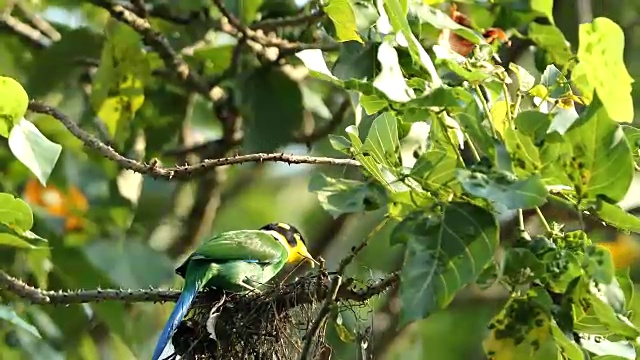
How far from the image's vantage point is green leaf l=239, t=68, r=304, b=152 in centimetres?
246

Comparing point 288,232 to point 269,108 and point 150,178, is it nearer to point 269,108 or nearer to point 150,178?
point 269,108

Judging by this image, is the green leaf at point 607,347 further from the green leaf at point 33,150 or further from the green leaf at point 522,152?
the green leaf at point 33,150

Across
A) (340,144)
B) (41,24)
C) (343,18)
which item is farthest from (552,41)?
(41,24)

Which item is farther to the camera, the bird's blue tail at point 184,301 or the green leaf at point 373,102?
the bird's blue tail at point 184,301

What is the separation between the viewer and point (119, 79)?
2375 millimetres

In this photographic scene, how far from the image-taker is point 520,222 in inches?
50.4

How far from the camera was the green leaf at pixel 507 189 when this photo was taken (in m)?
1.12

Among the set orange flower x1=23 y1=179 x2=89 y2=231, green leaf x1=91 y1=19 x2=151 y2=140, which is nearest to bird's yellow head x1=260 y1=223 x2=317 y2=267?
green leaf x1=91 y1=19 x2=151 y2=140

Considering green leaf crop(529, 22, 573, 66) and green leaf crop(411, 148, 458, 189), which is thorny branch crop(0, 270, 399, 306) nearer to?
green leaf crop(411, 148, 458, 189)

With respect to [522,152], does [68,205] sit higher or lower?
lower

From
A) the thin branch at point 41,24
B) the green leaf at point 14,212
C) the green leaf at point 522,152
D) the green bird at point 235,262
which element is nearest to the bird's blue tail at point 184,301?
the green bird at point 235,262

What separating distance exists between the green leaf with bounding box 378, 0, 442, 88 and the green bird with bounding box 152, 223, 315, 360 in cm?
71

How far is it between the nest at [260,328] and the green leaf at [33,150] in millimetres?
411

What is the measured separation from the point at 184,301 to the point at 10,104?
21.3 inches
